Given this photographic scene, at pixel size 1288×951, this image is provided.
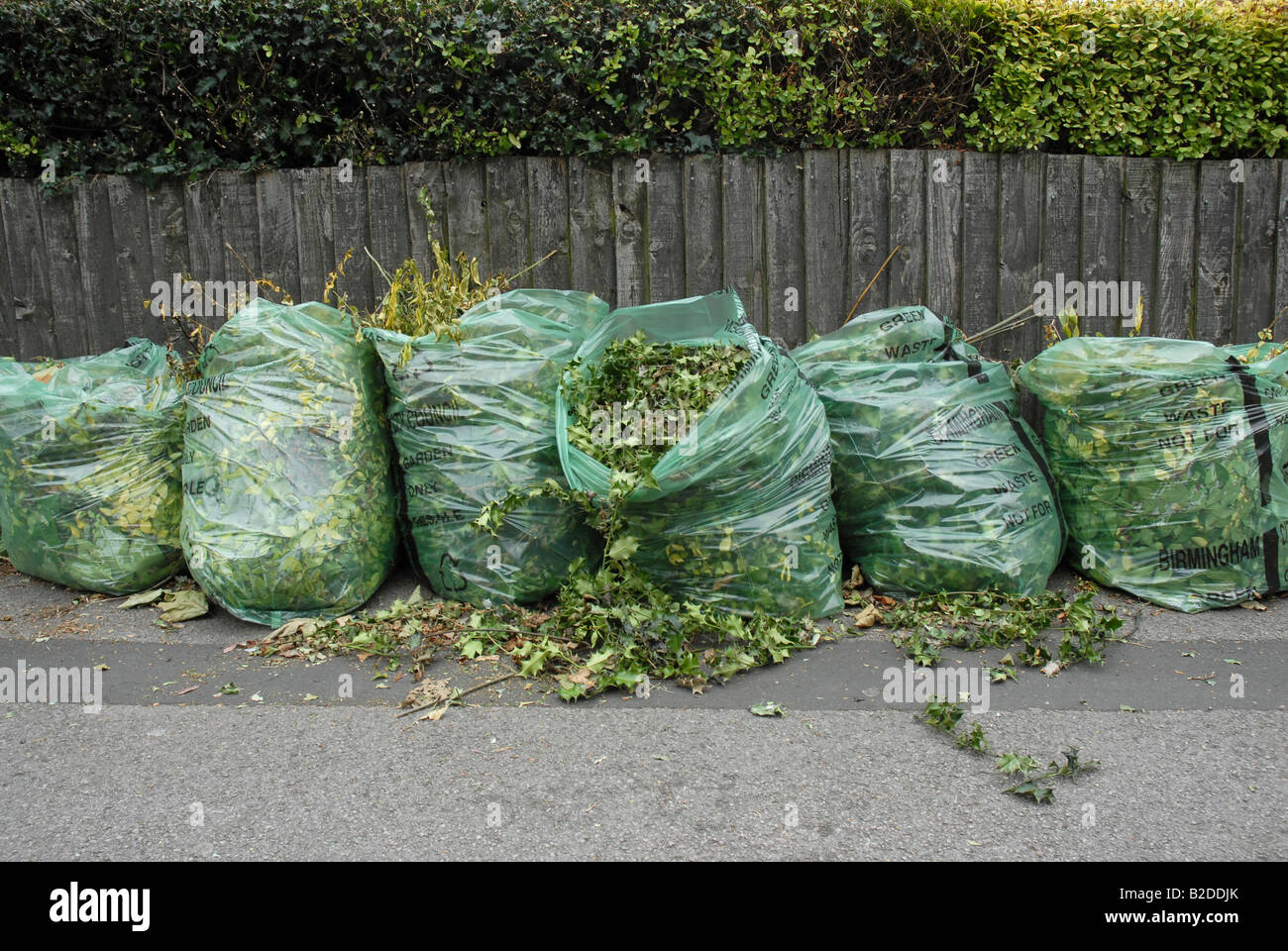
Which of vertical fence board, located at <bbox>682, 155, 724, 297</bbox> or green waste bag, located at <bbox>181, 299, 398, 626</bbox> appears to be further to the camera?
vertical fence board, located at <bbox>682, 155, 724, 297</bbox>

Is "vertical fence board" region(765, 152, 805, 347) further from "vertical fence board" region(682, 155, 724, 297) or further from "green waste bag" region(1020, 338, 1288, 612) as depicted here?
"green waste bag" region(1020, 338, 1288, 612)

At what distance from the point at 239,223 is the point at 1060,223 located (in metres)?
3.93

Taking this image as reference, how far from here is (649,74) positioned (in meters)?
4.40

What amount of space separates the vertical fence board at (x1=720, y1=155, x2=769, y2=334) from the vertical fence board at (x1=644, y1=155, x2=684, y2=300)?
0.69 feet

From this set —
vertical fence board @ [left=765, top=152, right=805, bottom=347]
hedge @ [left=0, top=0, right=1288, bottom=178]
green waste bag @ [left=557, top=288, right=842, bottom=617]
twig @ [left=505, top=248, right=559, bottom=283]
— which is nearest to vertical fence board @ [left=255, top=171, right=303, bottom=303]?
hedge @ [left=0, top=0, right=1288, bottom=178]

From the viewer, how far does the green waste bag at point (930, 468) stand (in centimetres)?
368

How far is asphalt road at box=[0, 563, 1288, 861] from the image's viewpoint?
227 centimetres

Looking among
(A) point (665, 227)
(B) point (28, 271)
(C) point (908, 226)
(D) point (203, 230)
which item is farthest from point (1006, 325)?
(B) point (28, 271)

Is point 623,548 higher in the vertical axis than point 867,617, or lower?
higher

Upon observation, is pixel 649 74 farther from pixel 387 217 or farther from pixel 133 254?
pixel 133 254

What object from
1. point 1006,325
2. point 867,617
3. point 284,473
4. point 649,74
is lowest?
point 867,617

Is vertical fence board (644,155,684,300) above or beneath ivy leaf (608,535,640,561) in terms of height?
above

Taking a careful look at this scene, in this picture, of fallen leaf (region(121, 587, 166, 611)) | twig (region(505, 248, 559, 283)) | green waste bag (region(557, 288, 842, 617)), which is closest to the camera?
green waste bag (region(557, 288, 842, 617))

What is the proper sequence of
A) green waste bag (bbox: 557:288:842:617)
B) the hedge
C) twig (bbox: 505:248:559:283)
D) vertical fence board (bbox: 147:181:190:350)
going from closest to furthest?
green waste bag (bbox: 557:288:842:617) < the hedge < twig (bbox: 505:248:559:283) < vertical fence board (bbox: 147:181:190:350)
